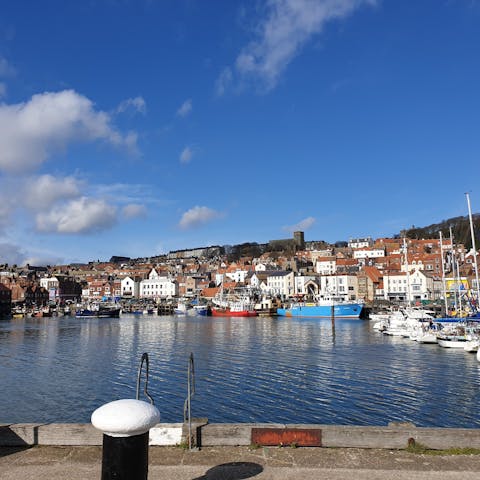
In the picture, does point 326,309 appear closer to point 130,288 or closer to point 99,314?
point 99,314

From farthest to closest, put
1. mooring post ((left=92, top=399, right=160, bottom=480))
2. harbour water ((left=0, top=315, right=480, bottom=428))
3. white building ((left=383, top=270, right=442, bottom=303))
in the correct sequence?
1. white building ((left=383, top=270, right=442, bottom=303))
2. harbour water ((left=0, top=315, right=480, bottom=428))
3. mooring post ((left=92, top=399, right=160, bottom=480))

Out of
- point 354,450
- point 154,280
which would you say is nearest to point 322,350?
point 354,450

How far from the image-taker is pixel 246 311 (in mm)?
111000

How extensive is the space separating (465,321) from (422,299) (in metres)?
68.8

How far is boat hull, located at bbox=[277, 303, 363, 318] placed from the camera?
307ft

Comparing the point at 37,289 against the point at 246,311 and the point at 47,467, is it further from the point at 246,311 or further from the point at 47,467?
the point at 47,467

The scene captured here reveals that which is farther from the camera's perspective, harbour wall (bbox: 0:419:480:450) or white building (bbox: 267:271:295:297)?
white building (bbox: 267:271:295:297)

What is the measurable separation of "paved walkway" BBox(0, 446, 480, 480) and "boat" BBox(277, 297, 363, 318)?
83424 mm

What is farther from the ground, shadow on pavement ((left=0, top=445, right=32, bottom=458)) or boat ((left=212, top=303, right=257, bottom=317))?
boat ((left=212, top=303, right=257, bottom=317))

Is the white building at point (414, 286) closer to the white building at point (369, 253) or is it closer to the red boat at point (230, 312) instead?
the red boat at point (230, 312)

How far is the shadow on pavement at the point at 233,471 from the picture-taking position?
716cm

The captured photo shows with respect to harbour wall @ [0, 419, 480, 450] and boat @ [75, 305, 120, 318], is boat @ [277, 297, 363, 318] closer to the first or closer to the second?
boat @ [75, 305, 120, 318]

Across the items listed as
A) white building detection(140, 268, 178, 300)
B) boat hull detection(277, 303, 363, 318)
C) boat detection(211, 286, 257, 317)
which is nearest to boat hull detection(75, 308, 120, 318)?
boat detection(211, 286, 257, 317)

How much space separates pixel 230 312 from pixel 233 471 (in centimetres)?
10730
